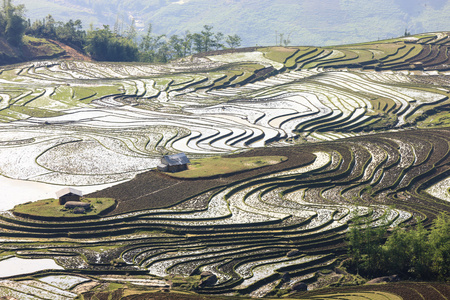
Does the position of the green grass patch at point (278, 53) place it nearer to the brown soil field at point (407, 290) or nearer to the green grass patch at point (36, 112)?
the green grass patch at point (36, 112)

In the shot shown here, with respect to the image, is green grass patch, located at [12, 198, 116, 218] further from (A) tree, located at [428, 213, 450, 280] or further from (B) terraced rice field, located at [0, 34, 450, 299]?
(A) tree, located at [428, 213, 450, 280]

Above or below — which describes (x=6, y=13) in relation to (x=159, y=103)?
above

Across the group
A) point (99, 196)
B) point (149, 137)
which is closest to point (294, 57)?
point (149, 137)

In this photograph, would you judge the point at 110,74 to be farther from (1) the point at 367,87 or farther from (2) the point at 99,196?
(2) the point at 99,196

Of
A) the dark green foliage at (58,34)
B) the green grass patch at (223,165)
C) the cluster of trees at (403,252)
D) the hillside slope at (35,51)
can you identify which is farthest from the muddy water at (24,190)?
the dark green foliage at (58,34)

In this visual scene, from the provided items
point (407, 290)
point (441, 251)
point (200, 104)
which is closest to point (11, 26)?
point (200, 104)

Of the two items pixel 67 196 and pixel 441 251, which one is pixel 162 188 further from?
pixel 441 251
